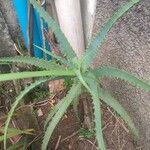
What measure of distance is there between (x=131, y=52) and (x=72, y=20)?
492 millimetres

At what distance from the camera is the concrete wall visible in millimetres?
1221

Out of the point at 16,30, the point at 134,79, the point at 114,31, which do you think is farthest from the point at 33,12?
the point at 134,79

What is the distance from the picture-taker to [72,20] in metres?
A: 1.71

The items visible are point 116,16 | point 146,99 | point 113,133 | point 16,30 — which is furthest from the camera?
point 16,30

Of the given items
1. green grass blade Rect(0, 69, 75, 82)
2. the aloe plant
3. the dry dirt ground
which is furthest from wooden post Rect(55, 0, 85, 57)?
green grass blade Rect(0, 69, 75, 82)

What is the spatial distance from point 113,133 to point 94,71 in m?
0.55

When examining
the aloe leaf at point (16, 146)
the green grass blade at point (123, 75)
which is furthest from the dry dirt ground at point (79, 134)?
the green grass blade at point (123, 75)

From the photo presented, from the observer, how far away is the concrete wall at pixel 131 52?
4.00 ft

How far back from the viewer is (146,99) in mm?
1335

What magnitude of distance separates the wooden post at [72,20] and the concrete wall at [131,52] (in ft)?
0.59

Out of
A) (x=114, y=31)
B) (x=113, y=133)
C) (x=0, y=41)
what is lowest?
(x=113, y=133)

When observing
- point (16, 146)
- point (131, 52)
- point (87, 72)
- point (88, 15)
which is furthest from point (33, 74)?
point (88, 15)

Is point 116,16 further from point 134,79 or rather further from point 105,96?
point 105,96

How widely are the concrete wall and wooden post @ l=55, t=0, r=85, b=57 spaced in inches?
7.1
